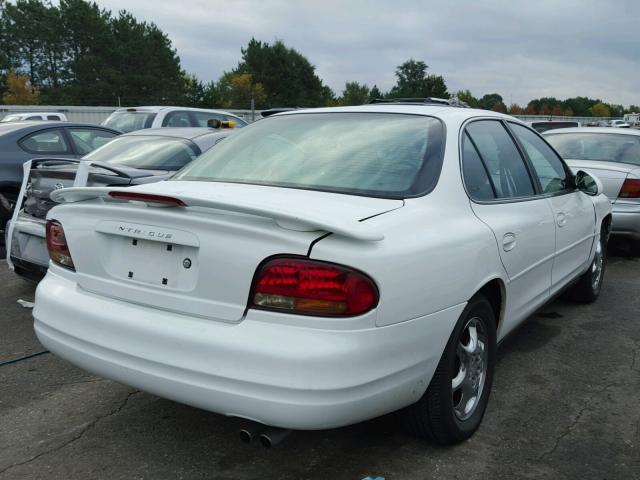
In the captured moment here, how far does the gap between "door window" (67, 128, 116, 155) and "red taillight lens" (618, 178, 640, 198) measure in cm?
626

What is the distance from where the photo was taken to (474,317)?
9.59 feet

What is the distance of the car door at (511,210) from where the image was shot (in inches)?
124

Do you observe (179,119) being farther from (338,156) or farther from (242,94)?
(242,94)

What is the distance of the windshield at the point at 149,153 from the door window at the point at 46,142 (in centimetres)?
137

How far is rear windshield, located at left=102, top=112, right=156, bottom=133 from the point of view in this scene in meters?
12.0

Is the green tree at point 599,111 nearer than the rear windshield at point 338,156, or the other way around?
the rear windshield at point 338,156

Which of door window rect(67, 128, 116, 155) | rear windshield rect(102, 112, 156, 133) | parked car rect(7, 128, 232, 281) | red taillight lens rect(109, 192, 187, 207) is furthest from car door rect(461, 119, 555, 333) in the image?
rear windshield rect(102, 112, 156, 133)

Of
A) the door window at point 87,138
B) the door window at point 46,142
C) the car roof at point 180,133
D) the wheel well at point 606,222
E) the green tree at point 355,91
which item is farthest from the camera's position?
the green tree at point 355,91

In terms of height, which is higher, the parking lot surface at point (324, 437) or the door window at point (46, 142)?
the door window at point (46, 142)

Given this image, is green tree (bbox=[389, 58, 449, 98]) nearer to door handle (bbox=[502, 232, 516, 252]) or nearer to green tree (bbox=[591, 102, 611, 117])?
green tree (bbox=[591, 102, 611, 117])

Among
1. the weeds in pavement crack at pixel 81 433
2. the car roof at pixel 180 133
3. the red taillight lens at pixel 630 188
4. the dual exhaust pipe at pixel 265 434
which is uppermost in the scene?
the car roof at pixel 180 133

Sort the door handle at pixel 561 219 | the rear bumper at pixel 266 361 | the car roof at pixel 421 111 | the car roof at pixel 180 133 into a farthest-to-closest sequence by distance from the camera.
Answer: the car roof at pixel 180 133 → the door handle at pixel 561 219 → the car roof at pixel 421 111 → the rear bumper at pixel 266 361

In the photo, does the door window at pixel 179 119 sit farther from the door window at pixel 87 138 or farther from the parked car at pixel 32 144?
the parked car at pixel 32 144

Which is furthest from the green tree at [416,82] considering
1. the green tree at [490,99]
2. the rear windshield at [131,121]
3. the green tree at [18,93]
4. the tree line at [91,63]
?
the rear windshield at [131,121]
